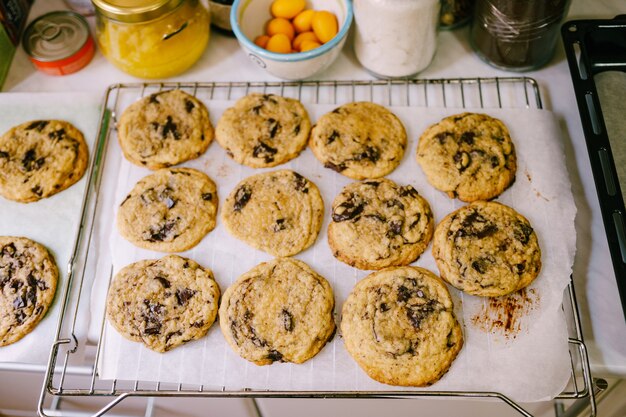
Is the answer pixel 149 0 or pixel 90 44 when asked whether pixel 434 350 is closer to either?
pixel 149 0

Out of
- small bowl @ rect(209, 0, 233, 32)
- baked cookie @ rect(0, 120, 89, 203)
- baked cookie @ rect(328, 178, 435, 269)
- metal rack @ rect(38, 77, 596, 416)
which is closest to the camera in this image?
metal rack @ rect(38, 77, 596, 416)

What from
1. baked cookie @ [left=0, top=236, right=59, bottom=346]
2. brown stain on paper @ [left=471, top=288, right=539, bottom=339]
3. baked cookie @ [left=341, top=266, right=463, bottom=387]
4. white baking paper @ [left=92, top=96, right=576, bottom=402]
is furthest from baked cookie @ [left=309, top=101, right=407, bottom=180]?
baked cookie @ [left=0, top=236, right=59, bottom=346]

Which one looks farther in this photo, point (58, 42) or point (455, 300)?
point (58, 42)

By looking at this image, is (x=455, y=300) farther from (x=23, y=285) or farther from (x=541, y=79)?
(x=23, y=285)

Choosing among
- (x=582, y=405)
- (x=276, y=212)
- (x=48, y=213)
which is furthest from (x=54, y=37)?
(x=582, y=405)

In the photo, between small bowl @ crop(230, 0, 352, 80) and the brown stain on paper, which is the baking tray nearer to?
the brown stain on paper

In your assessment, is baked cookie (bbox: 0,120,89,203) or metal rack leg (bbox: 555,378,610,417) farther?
baked cookie (bbox: 0,120,89,203)

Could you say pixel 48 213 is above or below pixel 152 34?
below
